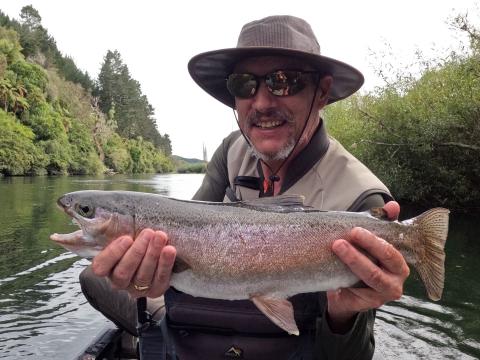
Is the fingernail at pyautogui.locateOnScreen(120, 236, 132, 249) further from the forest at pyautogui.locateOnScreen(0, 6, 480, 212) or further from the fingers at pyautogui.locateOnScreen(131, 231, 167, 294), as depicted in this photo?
the forest at pyautogui.locateOnScreen(0, 6, 480, 212)

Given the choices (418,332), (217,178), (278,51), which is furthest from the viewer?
(418,332)

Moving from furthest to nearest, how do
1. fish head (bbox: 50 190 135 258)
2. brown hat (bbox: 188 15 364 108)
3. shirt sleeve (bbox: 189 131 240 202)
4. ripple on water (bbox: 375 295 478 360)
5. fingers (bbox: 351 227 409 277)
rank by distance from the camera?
ripple on water (bbox: 375 295 478 360) < shirt sleeve (bbox: 189 131 240 202) < brown hat (bbox: 188 15 364 108) < fish head (bbox: 50 190 135 258) < fingers (bbox: 351 227 409 277)

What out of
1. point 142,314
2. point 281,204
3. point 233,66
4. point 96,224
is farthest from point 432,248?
point 142,314

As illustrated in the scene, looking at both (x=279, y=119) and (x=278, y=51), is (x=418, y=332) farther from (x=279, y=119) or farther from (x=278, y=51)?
(x=278, y=51)

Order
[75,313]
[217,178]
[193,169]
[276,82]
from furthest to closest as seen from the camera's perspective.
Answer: [193,169], [75,313], [217,178], [276,82]

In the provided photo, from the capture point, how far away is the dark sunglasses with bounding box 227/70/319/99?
3250mm

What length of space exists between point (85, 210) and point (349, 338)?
5.66 feet

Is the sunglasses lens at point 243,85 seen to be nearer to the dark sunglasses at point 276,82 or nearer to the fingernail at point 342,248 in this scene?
the dark sunglasses at point 276,82

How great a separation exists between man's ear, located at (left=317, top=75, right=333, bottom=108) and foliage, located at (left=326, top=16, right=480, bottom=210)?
15.5m

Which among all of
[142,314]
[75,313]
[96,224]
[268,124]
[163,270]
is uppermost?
[268,124]

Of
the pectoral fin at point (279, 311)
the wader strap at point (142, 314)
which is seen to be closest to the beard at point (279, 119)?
the pectoral fin at point (279, 311)

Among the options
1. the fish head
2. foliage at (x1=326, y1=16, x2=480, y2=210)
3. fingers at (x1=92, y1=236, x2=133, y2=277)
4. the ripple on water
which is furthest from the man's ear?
foliage at (x1=326, y1=16, x2=480, y2=210)

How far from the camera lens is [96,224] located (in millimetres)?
2682

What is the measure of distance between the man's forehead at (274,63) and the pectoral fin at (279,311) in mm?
1613
